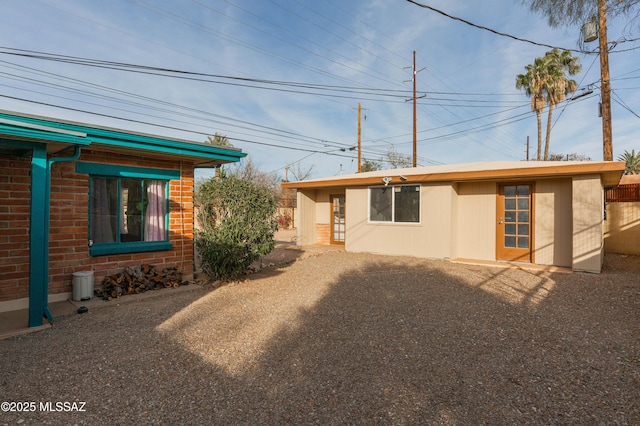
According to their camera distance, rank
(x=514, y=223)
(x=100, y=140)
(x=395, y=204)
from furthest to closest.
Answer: (x=395, y=204)
(x=514, y=223)
(x=100, y=140)

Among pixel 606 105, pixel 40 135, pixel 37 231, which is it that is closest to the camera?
pixel 40 135

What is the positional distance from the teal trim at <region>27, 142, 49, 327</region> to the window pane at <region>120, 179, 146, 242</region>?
6.46ft

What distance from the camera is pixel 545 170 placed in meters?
7.62

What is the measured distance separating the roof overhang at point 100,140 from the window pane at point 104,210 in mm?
617

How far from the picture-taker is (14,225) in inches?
187

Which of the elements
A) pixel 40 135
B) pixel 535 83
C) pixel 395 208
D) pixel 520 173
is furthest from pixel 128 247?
pixel 535 83

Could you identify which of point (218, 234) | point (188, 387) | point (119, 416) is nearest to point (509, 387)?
point (188, 387)

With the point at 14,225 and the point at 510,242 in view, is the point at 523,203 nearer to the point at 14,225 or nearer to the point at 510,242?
the point at 510,242

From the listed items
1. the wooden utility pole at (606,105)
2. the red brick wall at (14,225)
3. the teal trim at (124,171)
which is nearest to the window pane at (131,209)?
the teal trim at (124,171)

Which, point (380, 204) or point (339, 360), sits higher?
point (380, 204)

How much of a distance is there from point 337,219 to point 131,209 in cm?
782

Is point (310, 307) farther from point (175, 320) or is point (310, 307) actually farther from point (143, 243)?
point (143, 243)

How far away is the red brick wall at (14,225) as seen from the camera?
466 centimetres

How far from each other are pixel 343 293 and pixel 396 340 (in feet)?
6.89
